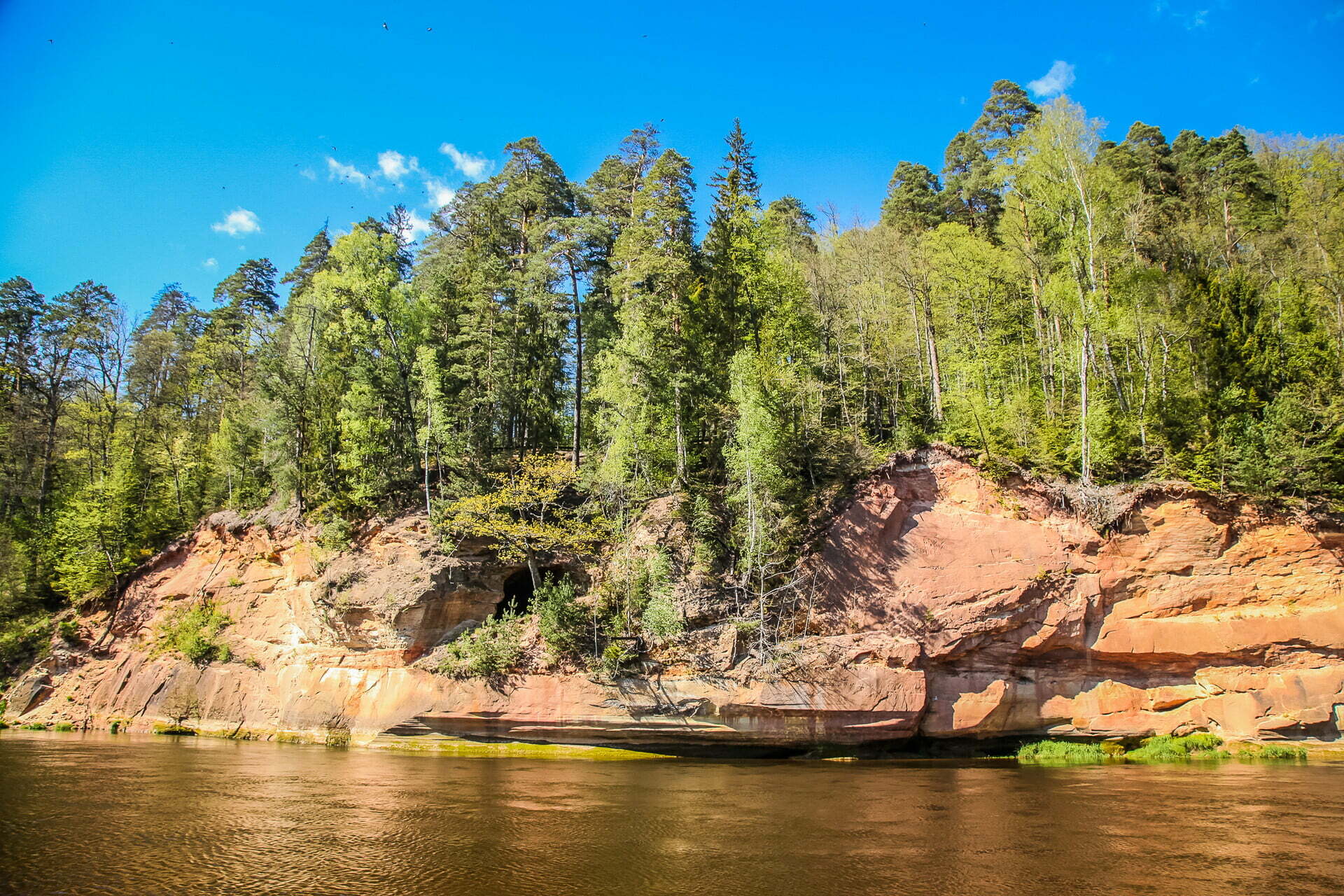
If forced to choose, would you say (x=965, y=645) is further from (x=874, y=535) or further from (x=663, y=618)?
(x=663, y=618)

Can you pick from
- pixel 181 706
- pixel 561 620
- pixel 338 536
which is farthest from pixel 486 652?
pixel 181 706

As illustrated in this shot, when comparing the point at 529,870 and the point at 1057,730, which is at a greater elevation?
the point at 529,870

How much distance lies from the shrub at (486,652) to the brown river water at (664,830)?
17.0 ft

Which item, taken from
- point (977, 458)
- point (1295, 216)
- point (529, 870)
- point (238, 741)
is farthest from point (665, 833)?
point (1295, 216)

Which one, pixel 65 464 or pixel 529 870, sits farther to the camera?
pixel 65 464

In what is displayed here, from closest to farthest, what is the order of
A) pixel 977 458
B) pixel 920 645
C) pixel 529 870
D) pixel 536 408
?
1. pixel 529 870
2. pixel 920 645
3. pixel 977 458
4. pixel 536 408

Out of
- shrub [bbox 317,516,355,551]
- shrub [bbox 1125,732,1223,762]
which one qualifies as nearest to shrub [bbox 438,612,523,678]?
shrub [bbox 317,516,355,551]

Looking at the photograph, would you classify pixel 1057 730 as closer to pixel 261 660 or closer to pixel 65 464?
pixel 261 660

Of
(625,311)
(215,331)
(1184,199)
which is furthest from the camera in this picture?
(215,331)

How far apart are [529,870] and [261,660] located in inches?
1117

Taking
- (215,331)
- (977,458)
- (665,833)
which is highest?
(215,331)

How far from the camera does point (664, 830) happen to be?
12422 mm

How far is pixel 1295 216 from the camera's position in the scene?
32.4 metres

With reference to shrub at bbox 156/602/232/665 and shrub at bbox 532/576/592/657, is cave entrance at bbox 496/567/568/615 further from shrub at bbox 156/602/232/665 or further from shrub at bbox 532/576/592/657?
shrub at bbox 156/602/232/665
